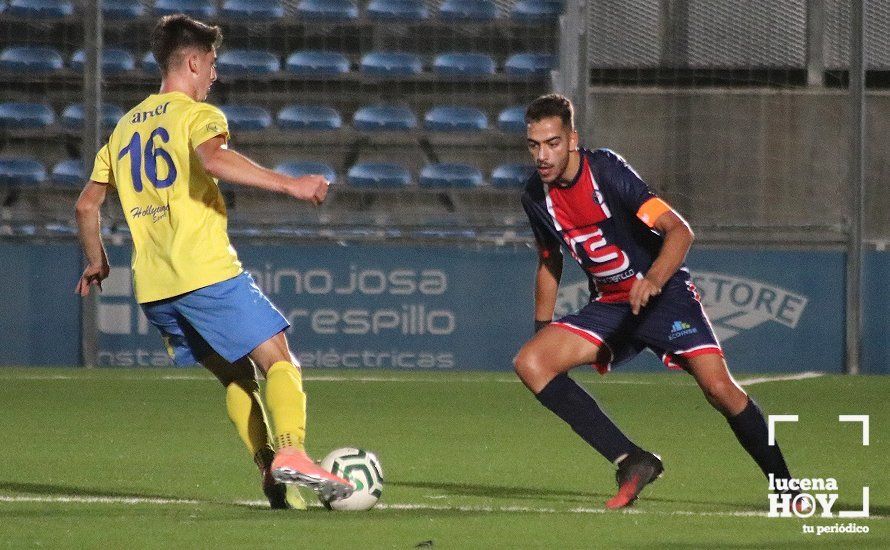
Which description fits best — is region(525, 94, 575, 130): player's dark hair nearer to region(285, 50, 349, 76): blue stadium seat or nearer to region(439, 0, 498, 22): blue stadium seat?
region(439, 0, 498, 22): blue stadium seat

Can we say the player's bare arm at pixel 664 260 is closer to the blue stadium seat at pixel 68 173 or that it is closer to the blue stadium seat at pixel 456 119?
the blue stadium seat at pixel 456 119

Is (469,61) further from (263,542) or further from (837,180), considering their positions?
(263,542)

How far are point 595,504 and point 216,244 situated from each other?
160 centimetres

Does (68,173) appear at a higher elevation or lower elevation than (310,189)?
lower

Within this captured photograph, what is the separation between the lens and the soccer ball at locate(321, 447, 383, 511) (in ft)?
17.8

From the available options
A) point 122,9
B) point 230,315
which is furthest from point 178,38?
point 122,9

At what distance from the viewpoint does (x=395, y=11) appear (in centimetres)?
1407

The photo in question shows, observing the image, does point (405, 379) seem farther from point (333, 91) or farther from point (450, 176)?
point (333, 91)

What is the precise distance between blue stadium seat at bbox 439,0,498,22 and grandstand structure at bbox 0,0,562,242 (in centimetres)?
1

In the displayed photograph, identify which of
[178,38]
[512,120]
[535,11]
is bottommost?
[512,120]

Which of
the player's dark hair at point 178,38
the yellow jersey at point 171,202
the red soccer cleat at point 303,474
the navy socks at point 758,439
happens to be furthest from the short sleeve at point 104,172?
the navy socks at point 758,439

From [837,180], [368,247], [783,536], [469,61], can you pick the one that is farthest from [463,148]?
[783,536]

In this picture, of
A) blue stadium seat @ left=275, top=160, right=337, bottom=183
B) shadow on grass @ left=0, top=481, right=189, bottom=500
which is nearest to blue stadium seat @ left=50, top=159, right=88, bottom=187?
blue stadium seat @ left=275, top=160, right=337, bottom=183

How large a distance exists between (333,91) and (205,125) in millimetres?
8938
